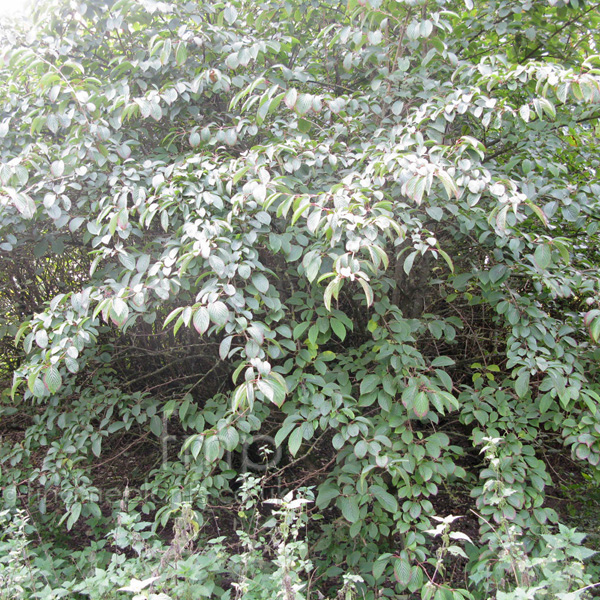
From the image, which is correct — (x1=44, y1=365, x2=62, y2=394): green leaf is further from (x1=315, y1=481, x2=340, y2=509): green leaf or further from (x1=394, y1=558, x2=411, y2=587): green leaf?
(x1=394, y1=558, x2=411, y2=587): green leaf

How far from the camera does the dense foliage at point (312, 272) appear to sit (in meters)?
1.72

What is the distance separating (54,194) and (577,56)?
2.68 m

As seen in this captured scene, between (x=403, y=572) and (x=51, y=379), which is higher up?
(x=51, y=379)

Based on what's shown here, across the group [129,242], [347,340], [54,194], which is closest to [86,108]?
[54,194]

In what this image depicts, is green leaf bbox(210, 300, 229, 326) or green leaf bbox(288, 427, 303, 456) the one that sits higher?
green leaf bbox(210, 300, 229, 326)

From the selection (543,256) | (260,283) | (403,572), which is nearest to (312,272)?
(260,283)

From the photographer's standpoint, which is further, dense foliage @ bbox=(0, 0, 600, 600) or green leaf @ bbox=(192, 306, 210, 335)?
dense foliage @ bbox=(0, 0, 600, 600)

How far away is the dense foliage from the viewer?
1.72 meters

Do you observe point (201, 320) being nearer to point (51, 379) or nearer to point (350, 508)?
point (51, 379)

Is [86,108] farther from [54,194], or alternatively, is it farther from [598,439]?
[598,439]

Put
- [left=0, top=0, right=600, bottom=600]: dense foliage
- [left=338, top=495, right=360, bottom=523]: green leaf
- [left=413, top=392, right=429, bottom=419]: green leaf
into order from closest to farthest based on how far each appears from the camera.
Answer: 1. [left=0, top=0, right=600, bottom=600]: dense foliage
2. [left=413, top=392, right=429, bottom=419]: green leaf
3. [left=338, top=495, right=360, bottom=523]: green leaf

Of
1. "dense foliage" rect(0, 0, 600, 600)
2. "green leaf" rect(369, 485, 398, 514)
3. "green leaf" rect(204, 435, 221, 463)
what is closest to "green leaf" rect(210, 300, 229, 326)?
"dense foliage" rect(0, 0, 600, 600)

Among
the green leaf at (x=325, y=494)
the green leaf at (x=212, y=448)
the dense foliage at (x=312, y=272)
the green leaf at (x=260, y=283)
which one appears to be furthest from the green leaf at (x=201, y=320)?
the green leaf at (x=325, y=494)

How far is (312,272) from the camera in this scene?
5.31ft
